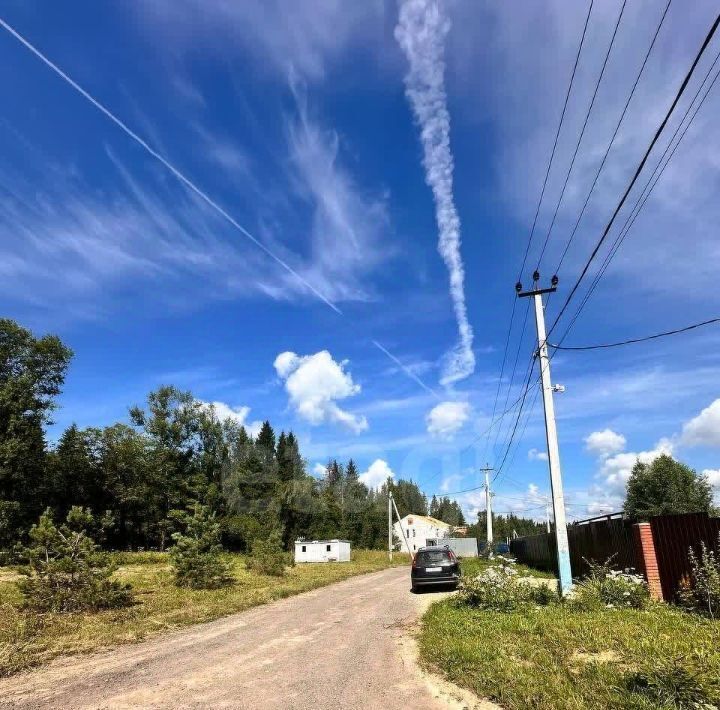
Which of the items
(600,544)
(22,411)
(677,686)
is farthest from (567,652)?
(22,411)

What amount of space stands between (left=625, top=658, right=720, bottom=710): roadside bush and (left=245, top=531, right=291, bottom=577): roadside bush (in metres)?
24.2

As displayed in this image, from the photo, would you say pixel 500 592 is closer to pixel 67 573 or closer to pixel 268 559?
pixel 67 573

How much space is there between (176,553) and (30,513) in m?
29.1

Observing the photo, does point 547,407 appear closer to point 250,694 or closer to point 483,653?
point 483,653

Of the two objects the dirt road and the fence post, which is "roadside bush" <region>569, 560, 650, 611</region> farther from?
the dirt road

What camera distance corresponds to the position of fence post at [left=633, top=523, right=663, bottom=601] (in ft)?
39.3

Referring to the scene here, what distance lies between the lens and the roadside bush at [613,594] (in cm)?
1120

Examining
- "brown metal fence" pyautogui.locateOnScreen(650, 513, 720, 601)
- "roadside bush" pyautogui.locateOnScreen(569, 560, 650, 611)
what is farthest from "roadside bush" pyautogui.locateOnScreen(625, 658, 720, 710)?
"brown metal fence" pyautogui.locateOnScreen(650, 513, 720, 601)

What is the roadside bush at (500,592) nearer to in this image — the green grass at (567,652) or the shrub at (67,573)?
the green grass at (567,652)

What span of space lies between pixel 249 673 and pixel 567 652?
4.58m

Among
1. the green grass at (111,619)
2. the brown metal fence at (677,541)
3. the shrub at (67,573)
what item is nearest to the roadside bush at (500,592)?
the brown metal fence at (677,541)

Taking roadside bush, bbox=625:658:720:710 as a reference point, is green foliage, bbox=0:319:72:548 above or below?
above

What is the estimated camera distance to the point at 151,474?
176ft

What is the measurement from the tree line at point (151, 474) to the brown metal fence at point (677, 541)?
21.5 metres
